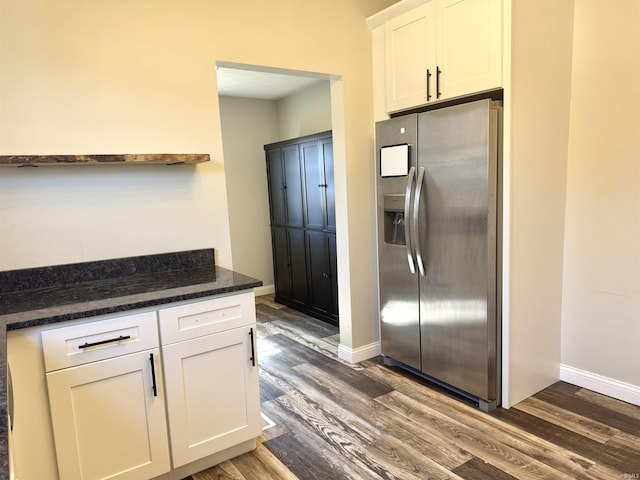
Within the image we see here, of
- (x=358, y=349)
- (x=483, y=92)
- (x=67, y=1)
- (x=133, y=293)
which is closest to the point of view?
(x=133, y=293)

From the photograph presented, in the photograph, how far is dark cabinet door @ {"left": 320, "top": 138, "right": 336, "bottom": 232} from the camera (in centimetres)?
388

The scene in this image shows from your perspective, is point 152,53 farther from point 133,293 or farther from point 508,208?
point 508,208

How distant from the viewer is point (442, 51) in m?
2.52

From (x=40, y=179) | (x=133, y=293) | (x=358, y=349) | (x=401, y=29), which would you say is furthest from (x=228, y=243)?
(x=401, y=29)

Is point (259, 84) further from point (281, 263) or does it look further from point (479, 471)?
point (479, 471)

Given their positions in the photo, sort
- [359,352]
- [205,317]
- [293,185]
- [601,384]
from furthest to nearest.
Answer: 1. [293,185]
2. [359,352]
3. [601,384]
4. [205,317]

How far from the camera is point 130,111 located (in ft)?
7.18

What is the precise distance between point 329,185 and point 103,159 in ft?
7.35

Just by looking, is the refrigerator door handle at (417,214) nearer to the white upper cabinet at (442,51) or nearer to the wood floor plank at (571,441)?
the white upper cabinet at (442,51)

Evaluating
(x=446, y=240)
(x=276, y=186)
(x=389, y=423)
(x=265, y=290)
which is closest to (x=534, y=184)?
(x=446, y=240)

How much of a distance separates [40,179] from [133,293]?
0.73 m

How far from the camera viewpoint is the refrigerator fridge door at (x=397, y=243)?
8.75 feet

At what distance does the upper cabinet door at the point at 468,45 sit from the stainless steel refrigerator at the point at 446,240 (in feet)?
0.57

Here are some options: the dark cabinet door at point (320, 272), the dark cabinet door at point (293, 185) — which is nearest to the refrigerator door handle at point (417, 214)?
the dark cabinet door at point (320, 272)
